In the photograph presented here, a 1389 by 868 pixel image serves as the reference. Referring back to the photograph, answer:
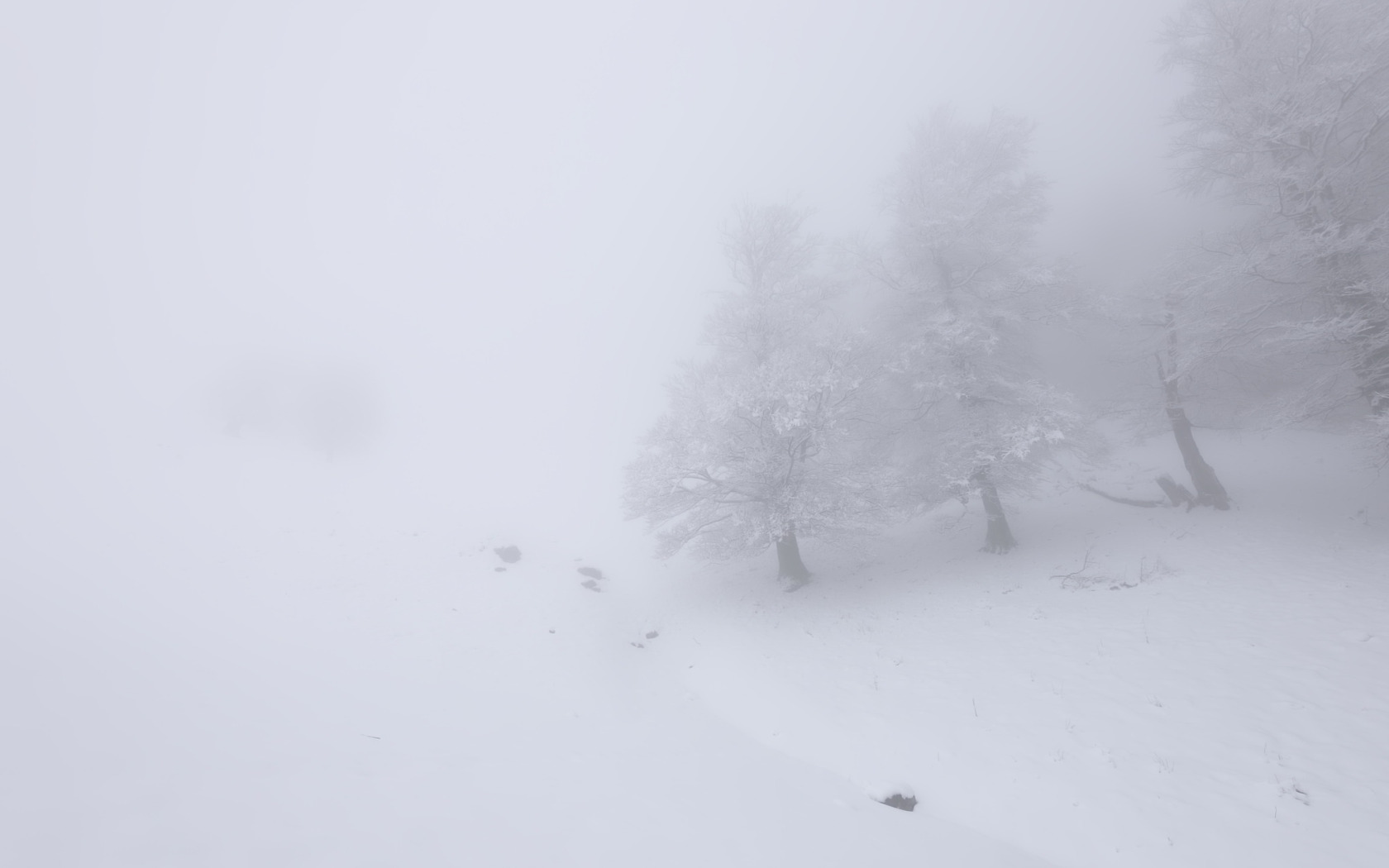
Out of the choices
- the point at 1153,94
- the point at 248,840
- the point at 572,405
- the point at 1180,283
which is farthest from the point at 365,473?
the point at 1153,94

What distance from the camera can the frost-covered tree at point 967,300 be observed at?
1537 cm

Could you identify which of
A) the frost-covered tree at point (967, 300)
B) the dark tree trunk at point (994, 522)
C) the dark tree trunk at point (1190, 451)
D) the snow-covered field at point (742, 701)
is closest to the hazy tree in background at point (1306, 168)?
the dark tree trunk at point (1190, 451)

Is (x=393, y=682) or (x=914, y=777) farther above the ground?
(x=914, y=777)

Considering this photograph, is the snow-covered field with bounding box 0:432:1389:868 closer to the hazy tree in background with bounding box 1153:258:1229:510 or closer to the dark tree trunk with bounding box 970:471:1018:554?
the dark tree trunk with bounding box 970:471:1018:554

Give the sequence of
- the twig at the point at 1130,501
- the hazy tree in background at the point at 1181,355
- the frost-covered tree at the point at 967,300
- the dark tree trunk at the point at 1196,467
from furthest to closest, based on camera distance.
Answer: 1. the twig at the point at 1130,501
2. the dark tree trunk at the point at 1196,467
3. the frost-covered tree at the point at 967,300
4. the hazy tree in background at the point at 1181,355

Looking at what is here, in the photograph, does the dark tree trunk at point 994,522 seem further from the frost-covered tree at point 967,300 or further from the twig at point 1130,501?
the twig at point 1130,501

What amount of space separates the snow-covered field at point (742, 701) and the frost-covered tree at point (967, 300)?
2577 mm

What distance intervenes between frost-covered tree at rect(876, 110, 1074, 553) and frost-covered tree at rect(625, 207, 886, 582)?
1.82 metres

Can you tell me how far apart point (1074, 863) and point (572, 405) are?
58.7 metres

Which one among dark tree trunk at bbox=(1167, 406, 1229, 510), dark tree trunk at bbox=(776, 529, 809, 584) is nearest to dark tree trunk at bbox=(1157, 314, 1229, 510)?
dark tree trunk at bbox=(1167, 406, 1229, 510)

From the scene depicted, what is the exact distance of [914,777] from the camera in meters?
8.09

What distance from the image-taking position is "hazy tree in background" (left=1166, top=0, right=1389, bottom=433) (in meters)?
10.9

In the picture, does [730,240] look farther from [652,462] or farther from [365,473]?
[365,473]

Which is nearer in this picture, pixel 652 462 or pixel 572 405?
pixel 652 462
